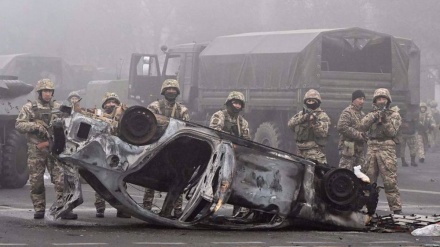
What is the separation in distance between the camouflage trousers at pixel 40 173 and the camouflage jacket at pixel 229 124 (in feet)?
6.55

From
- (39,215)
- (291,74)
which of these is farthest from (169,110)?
(291,74)

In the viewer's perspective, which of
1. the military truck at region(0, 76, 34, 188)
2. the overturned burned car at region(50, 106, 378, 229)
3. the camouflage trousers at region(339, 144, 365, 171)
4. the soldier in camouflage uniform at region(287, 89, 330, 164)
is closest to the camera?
the overturned burned car at region(50, 106, 378, 229)

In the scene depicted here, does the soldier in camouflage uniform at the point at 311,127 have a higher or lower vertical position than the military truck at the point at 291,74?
lower

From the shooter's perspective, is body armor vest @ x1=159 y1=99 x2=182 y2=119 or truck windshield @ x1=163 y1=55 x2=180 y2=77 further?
truck windshield @ x1=163 y1=55 x2=180 y2=77

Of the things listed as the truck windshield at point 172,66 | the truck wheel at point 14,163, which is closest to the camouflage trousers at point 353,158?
the truck wheel at point 14,163

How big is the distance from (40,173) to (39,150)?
273 mm

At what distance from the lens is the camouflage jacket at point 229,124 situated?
48.3ft

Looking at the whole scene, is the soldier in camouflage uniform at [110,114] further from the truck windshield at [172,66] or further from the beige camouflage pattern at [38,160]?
the truck windshield at [172,66]

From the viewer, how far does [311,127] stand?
16312 millimetres

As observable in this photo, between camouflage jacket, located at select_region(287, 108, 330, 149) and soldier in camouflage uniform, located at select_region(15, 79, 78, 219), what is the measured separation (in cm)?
364

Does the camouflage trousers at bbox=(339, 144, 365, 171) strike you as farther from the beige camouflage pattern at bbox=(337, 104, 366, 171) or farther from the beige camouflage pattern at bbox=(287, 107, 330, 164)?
the beige camouflage pattern at bbox=(287, 107, 330, 164)

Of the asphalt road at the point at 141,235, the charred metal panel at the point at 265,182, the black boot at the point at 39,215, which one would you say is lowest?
the asphalt road at the point at 141,235

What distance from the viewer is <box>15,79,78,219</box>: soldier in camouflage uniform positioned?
14.1 metres

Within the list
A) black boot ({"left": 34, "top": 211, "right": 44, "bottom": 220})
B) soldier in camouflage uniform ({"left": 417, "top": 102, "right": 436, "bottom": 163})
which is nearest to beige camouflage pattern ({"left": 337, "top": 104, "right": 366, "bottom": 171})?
black boot ({"left": 34, "top": 211, "right": 44, "bottom": 220})
